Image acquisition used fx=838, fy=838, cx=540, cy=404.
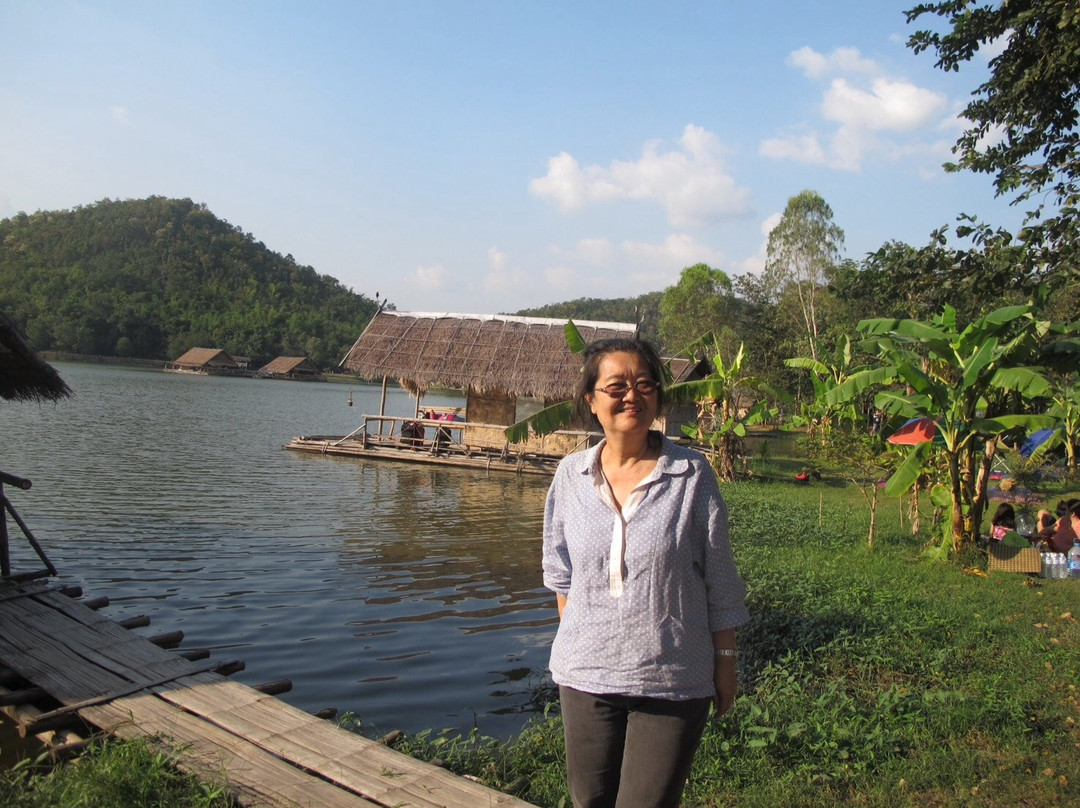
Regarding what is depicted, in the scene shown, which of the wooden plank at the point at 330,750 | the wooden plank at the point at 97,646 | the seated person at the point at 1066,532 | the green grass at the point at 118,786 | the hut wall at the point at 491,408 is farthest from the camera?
the hut wall at the point at 491,408

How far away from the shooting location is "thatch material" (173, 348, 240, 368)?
6556 cm

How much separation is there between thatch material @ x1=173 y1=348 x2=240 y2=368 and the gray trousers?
224ft

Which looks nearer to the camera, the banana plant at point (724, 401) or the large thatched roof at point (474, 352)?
the banana plant at point (724, 401)

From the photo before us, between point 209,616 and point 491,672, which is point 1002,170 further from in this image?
point 209,616

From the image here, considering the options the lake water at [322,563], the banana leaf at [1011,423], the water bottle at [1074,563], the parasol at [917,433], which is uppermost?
the banana leaf at [1011,423]

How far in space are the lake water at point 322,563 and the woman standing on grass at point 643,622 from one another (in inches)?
128

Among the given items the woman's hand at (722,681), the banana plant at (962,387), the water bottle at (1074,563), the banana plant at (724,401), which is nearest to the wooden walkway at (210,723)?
the woman's hand at (722,681)

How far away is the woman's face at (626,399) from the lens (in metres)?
2.42

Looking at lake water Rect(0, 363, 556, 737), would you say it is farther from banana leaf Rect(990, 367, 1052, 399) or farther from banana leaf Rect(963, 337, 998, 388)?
banana leaf Rect(990, 367, 1052, 399)

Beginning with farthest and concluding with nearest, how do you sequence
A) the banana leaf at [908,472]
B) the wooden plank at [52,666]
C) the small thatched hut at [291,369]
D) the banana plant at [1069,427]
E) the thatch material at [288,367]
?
the small thatched hut at [291,369], the thatch material at [288,367], the banana plant at [1069,427], the banana leaf at [908,472], the wooden plank at [52,666]

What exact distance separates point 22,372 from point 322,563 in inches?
150

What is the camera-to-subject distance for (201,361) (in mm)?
65562

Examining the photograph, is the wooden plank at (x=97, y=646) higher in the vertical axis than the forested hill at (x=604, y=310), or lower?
lower

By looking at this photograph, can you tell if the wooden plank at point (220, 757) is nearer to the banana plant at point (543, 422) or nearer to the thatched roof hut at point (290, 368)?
the banana plant at point (543, 422)
